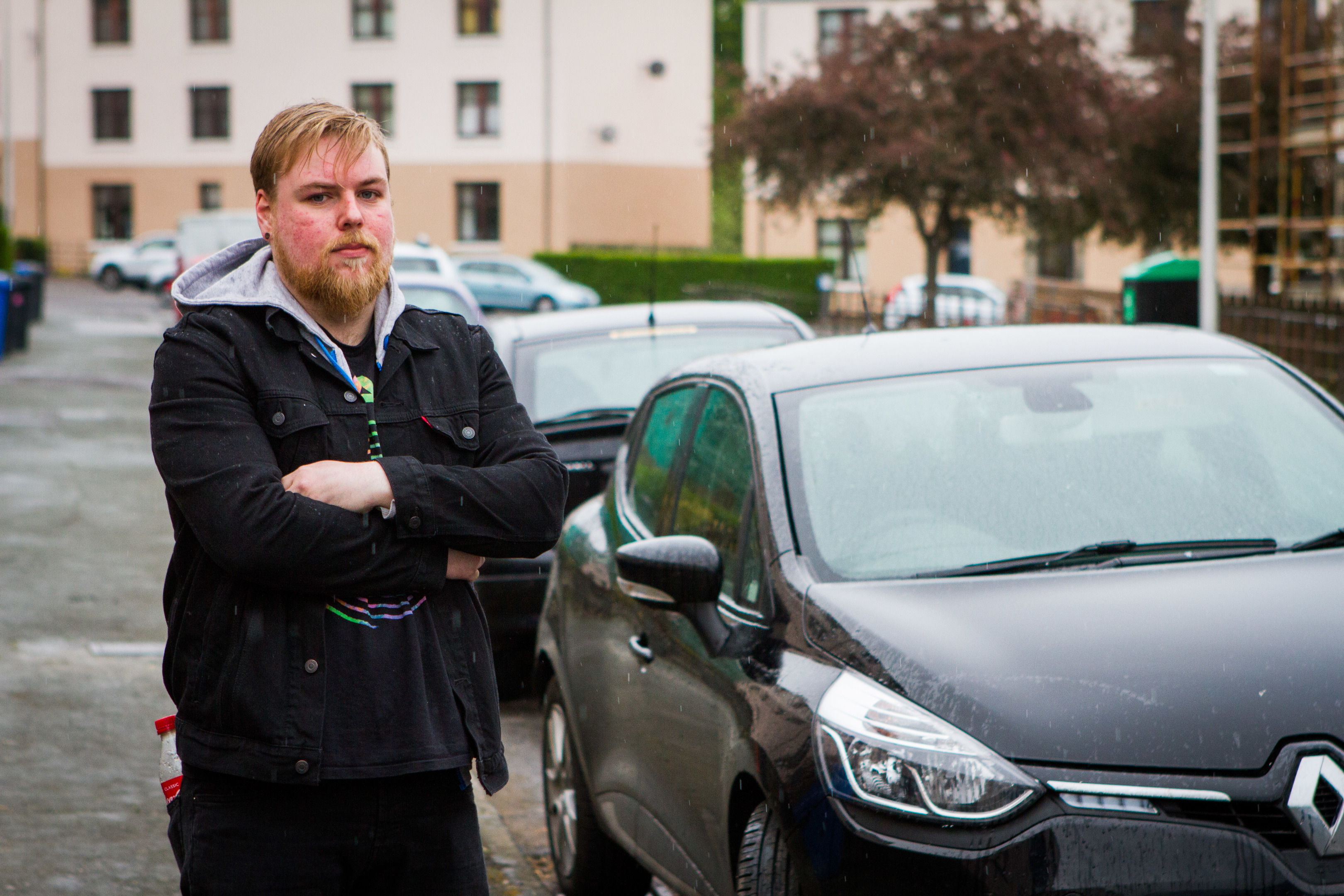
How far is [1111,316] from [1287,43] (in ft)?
31.2

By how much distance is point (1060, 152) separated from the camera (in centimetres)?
2836

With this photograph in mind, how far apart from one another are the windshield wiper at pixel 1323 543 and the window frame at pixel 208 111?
5331 centimetres

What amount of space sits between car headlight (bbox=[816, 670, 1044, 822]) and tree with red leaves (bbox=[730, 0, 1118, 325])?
24.2 m

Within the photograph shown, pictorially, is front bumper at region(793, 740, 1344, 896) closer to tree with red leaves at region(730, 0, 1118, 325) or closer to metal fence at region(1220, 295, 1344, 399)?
metal fence at region(1220, 295, 1344, 399)

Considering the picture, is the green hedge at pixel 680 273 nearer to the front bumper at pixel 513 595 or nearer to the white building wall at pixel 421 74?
the white building wall at pixel 421 74

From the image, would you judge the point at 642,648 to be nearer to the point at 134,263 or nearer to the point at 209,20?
the point at 134,263

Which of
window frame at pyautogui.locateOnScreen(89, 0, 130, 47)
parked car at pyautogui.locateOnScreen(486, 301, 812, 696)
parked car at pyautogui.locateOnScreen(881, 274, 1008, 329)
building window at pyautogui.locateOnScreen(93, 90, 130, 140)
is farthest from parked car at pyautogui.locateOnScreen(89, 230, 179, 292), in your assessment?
parked car at pyautogui.locateOnScreen(486, 301, 812, 696)

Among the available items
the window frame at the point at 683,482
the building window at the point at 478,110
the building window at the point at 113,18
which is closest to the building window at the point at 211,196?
the building window at the point at 113,18

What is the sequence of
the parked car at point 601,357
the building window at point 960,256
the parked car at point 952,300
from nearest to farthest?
the parked car at point 601,357
the parked car at point 952,300
the building window at point 960,256

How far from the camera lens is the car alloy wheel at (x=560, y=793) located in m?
4.80

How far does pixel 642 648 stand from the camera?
424cm

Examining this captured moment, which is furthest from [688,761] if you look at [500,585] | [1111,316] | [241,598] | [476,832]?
[1111,316]

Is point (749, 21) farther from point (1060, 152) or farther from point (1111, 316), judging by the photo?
point (1111, 316)

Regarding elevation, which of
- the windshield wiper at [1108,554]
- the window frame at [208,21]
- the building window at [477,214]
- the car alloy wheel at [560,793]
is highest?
the window frame at [208,21]
